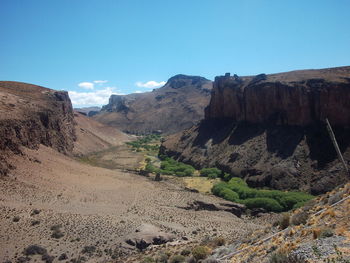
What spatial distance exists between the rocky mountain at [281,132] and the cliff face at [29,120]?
29.3m

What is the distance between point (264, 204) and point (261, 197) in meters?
2.42

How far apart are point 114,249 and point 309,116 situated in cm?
4065

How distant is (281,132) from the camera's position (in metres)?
56.4

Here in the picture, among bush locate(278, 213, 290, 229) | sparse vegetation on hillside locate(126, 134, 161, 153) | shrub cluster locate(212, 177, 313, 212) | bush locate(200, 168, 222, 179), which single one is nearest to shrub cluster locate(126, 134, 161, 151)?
sparse vegetation on hillside locate(126, 134, 161, 153)

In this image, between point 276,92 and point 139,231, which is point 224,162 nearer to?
point 276,92

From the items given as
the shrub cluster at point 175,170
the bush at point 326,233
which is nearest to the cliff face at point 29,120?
the shrub cluster at point 175,170

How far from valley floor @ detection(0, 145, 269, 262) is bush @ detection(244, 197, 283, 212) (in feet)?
12.8

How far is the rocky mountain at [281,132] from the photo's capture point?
45344mm

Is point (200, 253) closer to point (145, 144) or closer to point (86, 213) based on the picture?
point (86, 213)

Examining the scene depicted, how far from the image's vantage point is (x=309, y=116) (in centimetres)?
5316

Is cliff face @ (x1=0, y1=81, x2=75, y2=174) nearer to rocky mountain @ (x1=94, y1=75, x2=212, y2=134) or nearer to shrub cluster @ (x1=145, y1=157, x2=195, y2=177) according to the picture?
shrub cluster @ (x1=145, y1=157, x2=195, y2=177)

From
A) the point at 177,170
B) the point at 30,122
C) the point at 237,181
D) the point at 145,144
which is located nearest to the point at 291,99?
the point at 237,181

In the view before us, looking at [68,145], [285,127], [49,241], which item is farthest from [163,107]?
[49,241]

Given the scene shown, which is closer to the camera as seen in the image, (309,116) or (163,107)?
(309,116)
